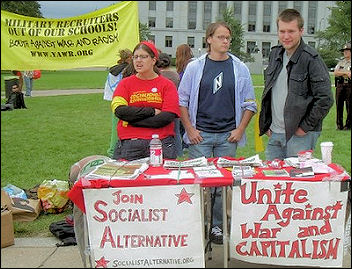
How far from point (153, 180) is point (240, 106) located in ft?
4.21

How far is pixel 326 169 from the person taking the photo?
350cm

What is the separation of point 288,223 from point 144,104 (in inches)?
58.2

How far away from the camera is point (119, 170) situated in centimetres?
357

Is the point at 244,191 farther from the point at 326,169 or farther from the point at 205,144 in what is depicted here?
the point at 205,144

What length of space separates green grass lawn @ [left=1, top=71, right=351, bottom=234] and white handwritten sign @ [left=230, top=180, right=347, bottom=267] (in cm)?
174

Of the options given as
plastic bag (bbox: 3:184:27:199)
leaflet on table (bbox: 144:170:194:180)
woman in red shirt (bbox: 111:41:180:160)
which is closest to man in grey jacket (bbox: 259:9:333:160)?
woman in red shirt (bbox: 111:41:180:160)

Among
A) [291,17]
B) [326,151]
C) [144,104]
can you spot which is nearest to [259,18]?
[291,17]

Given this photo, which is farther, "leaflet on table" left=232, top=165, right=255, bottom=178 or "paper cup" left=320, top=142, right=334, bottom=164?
"paper cup" left=320, top=142, right=334, bottom=164

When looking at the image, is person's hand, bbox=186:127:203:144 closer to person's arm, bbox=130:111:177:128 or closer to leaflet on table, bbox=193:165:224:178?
person's arm, bbox=130:111:177:128

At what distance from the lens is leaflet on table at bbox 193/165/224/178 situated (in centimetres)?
339

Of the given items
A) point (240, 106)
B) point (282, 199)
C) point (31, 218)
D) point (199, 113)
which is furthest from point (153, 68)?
point (31, 218)

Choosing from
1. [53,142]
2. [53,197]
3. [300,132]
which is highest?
[300,132]

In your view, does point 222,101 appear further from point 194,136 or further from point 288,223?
point 288,223

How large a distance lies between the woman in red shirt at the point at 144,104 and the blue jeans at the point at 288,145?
2.75 ft
